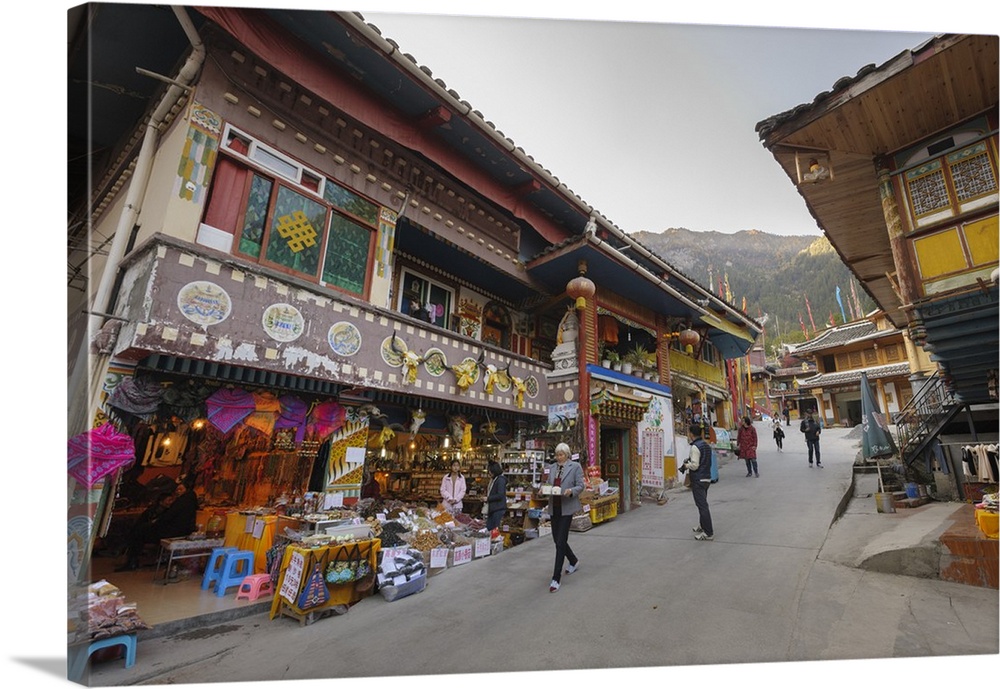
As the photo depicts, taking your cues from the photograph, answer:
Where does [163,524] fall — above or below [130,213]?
below

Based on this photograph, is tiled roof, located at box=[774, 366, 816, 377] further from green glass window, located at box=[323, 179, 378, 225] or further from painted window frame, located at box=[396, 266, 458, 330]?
green glass window, located at box=[323, 179, 378, 225]

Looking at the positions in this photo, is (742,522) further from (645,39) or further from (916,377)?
(916,377)

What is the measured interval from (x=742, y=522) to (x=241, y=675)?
810 cm

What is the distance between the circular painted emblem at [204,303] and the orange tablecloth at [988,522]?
8950mm

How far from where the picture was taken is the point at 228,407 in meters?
6.15

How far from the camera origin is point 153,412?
5.49 metres

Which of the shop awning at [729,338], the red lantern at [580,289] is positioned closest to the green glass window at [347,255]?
the red lantern at [580,289]

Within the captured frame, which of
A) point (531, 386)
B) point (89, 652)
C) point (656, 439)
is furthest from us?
point (656, 439)

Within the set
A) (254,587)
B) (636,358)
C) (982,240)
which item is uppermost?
(636,358)

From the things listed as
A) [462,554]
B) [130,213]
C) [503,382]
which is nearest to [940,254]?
[503,382]

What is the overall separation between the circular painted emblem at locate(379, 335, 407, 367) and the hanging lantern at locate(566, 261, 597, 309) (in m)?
4.99

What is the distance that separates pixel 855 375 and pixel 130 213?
3604cm

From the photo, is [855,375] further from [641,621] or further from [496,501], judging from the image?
[641,621]

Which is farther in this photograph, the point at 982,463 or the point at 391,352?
the point at 391,352
